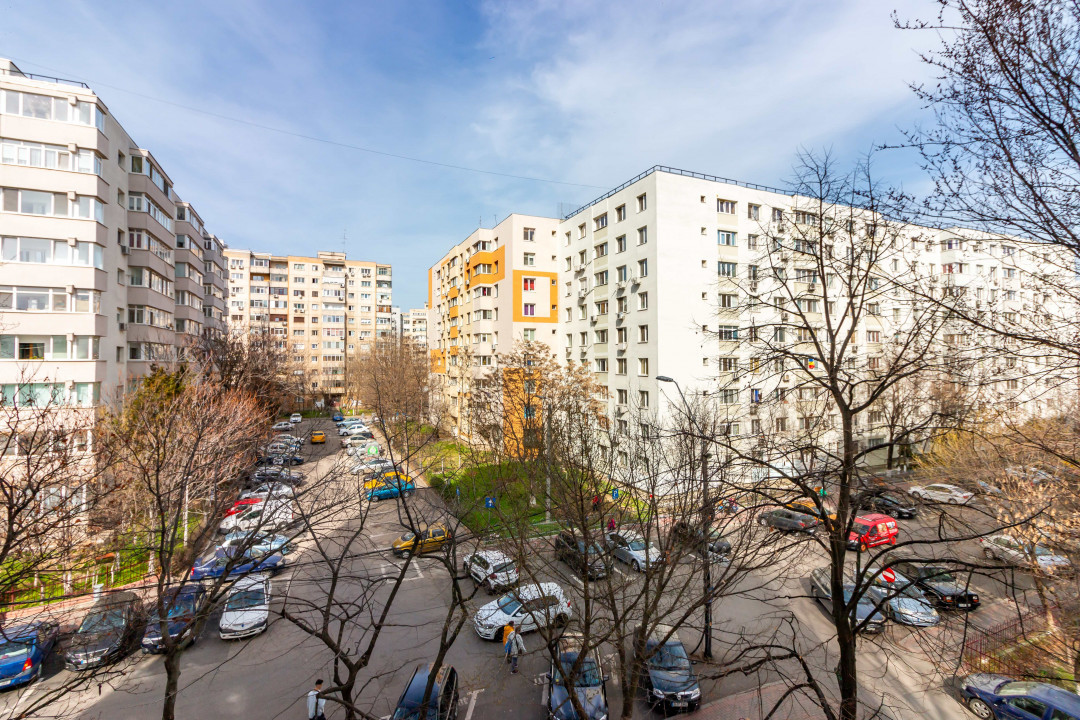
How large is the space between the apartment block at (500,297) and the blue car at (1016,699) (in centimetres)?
2398

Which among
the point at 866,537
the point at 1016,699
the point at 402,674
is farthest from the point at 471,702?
the point at 1016,699

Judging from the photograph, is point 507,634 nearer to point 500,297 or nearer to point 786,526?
point 786,526

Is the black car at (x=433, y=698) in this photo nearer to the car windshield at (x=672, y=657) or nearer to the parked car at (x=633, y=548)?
the parked car at (x=633, y=548)

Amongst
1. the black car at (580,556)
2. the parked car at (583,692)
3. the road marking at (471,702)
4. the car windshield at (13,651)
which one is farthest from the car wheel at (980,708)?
the car windshield at (13,651)

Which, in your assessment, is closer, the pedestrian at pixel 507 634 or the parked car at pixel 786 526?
the parked car at pixel 786 526

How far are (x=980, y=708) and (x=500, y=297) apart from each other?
29.0 metres

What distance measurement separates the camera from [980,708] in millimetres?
10266

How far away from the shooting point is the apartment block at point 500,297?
32.5 metres

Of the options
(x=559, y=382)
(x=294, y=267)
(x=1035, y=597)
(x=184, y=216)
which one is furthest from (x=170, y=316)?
(x=294, y=267)

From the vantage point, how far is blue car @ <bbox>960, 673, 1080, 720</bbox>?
29.4 ft

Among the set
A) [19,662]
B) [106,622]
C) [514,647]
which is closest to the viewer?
[106,622]

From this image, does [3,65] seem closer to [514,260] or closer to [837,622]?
[514,260]

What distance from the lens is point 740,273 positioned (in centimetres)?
2639

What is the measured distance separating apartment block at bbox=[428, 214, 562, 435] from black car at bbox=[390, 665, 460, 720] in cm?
1946
